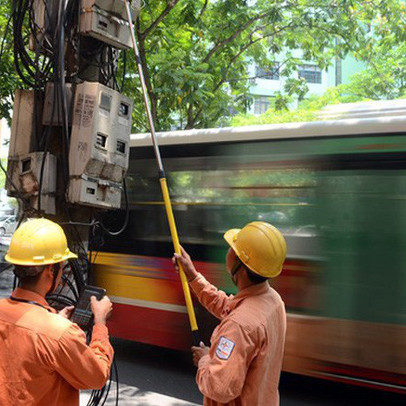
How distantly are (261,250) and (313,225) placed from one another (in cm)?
312

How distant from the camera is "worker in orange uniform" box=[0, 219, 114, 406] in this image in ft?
6.83

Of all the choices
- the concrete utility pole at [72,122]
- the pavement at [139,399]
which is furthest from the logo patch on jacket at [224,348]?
the pavement at [139,399]

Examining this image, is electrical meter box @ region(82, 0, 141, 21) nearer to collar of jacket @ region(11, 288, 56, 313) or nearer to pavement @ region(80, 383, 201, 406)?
collar of jacket @ region(11, 288, 56, 313)

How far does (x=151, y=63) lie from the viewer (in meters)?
10.7

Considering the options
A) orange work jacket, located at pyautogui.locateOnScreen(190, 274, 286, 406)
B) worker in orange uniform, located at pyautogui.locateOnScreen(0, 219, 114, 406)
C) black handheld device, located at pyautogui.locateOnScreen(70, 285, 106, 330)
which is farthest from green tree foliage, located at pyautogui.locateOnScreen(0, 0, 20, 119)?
orange work jacket, located at pyautogui.locateOnScreen(190, 274, 286, 406)

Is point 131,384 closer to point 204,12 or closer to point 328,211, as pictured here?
point 328,211

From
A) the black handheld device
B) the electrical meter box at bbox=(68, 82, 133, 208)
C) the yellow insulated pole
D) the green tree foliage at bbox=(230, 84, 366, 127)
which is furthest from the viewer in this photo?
the green tree foliage at bbox=(230, 84, 366, 127)

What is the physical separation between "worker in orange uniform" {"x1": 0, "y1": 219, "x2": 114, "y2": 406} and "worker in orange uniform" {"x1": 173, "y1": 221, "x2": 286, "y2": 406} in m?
0.45

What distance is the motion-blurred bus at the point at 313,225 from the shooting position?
5094 mm

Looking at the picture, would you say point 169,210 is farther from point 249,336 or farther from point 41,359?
point 41,359

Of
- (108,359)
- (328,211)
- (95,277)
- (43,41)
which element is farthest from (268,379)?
(95,277)

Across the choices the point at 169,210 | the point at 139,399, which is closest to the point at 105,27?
the point at 169,210

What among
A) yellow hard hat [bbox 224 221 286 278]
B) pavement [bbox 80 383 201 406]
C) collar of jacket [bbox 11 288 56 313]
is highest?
yellow hard hat [bbox 224 221 286 278]

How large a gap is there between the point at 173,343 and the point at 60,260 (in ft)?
14.0
